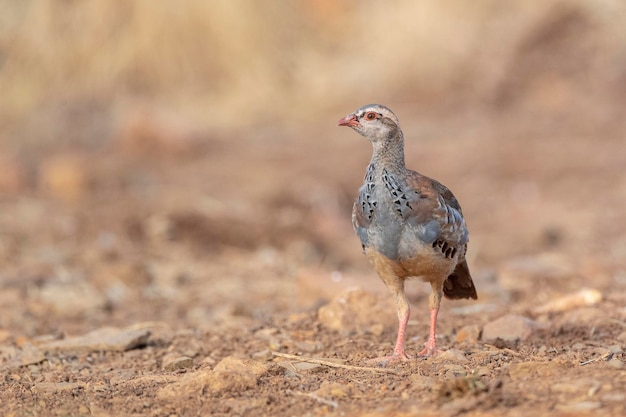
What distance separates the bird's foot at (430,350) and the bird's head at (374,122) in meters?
1.11

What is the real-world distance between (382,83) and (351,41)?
53.8 inches

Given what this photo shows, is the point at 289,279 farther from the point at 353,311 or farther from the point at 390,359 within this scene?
the point at 390,359

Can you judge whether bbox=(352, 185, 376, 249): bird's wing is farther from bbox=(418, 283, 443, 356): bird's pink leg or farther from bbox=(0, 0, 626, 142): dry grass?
bbox=(0, 0, 626, 142): dry grass

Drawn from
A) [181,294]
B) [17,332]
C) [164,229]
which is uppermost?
[164,229]

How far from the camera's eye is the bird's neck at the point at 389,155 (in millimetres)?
5095

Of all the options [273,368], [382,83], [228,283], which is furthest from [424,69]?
[273,368]

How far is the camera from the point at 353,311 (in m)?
6.14

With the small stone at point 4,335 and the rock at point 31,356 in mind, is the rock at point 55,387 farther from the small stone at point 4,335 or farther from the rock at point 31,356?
the small stone at point 4,335

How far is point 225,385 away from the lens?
4359 millimetres

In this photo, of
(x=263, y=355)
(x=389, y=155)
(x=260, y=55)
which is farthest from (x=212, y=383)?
(x=260, y=55)

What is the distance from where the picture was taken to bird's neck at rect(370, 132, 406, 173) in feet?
16.7

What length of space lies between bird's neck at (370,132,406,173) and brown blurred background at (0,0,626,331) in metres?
3.32

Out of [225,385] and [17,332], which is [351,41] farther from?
[225,385]

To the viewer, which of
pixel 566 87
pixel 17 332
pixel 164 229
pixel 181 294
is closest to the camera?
pixel 17 332
